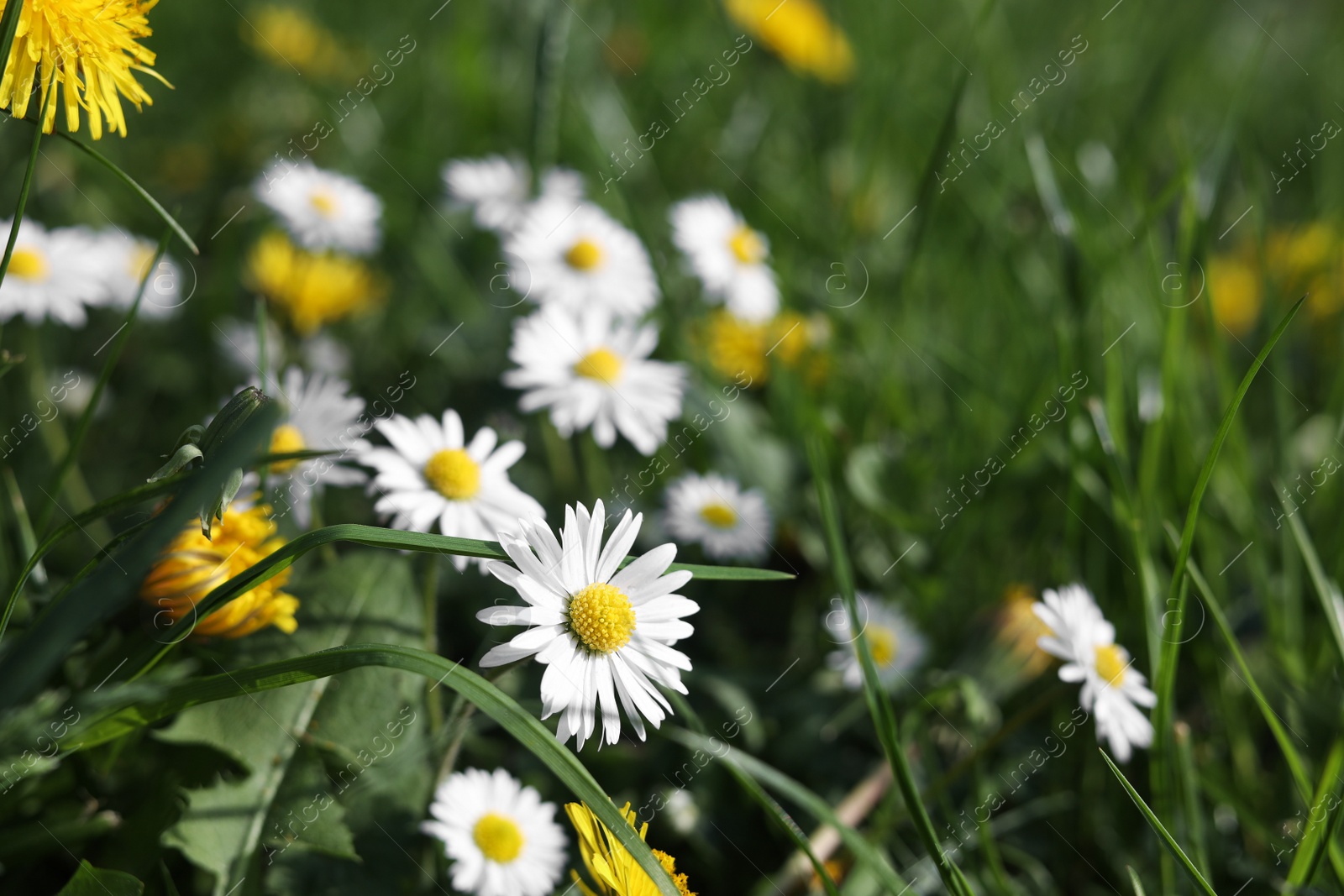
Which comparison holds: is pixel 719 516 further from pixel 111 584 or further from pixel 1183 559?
pixel 111 584

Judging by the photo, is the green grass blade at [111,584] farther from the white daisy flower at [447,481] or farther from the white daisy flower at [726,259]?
the white daisy flower at [726,259]

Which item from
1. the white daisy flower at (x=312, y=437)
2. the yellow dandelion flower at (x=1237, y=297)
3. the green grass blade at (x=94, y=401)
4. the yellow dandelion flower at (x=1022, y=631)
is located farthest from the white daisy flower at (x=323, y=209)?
the yellow dandelion flower at (x=1237, y=297)

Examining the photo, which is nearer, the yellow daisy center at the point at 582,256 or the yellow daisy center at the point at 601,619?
the yellow daisy center at the point at 601,619

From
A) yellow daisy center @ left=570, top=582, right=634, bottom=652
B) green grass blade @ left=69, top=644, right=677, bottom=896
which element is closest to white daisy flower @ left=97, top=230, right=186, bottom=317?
green grass blade @ left=69, top=644, right=677, bottom=896

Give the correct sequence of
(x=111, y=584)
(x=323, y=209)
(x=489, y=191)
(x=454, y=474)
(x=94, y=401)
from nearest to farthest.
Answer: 1. (x=111, y=584)
2. (x=94, y=401)
3. (x=454, y=474)
4. (x=323, y=209)
5. (x=489, y=191)

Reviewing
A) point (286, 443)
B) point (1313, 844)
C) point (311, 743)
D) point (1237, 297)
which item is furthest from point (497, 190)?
point (1237, 297)

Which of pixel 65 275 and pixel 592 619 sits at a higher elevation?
pixel 65 275

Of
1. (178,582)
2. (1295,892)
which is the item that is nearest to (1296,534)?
(1295,892)
